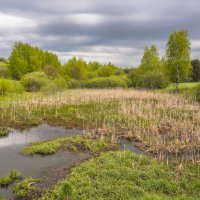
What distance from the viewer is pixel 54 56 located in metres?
68.5

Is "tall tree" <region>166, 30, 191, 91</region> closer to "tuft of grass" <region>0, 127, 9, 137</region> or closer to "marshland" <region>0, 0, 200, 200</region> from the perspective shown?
"marshland" <region>0, 0, 200, 200</region>

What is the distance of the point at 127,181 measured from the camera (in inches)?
388

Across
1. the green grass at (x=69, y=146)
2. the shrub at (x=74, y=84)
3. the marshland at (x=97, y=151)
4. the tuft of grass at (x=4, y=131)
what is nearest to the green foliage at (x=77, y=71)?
the shrub at (x=74, y=84)

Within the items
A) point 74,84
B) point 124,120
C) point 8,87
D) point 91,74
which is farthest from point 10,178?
point 91,74

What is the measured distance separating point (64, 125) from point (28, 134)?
304cm

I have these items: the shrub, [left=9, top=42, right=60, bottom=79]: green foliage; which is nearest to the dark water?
the shrub

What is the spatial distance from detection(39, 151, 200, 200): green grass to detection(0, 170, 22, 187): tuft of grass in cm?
186

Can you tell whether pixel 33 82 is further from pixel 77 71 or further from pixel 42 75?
pixel 77 71

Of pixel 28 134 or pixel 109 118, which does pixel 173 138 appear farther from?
pixel 28 134

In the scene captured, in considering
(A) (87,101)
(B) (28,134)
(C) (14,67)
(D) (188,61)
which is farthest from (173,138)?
(C) (14,67)

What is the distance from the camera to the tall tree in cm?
3881

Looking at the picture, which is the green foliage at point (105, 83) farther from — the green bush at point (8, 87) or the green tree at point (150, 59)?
the green bush at point (8, 87)

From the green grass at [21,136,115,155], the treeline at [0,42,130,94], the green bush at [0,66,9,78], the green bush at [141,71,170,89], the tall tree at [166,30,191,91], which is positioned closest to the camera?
the green grass at [21,136,115,155]

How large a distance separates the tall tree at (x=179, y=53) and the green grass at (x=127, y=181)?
97.0ft
